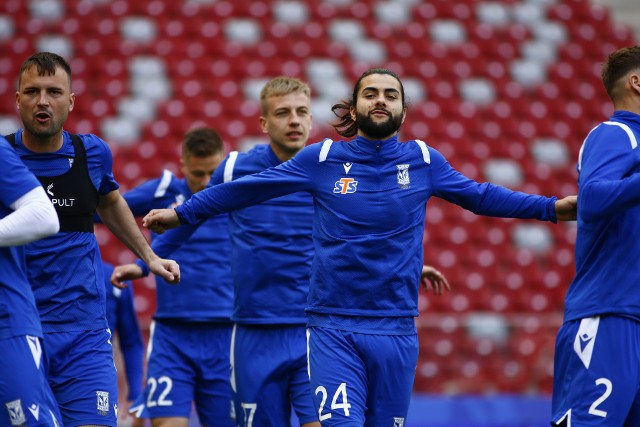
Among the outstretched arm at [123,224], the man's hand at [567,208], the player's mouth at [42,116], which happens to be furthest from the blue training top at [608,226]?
the player's mouth at [42,116]

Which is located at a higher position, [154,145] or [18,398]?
[154,145]

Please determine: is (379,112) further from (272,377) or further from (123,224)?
(272,377)

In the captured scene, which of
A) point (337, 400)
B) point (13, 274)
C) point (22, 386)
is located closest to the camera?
point (22, 386)

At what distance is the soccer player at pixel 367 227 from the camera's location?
199 inches

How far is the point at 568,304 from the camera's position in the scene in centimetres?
498

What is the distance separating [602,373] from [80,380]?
263 cm

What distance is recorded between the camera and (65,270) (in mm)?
5133

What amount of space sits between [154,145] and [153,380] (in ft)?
28.8

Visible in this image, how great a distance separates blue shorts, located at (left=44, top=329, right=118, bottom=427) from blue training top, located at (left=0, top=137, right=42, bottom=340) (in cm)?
72

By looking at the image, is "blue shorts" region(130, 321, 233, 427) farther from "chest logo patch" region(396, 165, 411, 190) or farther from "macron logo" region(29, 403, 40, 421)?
"macron logo" region(29, 403, 40, 421)

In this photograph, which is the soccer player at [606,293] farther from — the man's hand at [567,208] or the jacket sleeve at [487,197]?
the jacket sleeve at [487,197]

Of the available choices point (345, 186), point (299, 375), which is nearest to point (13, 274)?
point (345, 186)

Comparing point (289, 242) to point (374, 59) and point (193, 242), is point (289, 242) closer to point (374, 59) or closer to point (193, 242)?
point (193, 242)

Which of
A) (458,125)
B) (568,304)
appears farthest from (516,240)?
(568,304)
